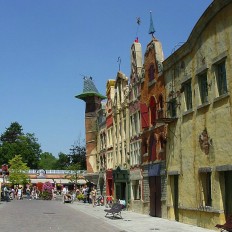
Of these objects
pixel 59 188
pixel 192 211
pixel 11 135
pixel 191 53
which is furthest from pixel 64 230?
pixel 11 135

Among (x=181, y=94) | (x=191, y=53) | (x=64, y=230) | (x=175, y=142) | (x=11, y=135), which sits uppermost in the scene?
(x=11, y=135)

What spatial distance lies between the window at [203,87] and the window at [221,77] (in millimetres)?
1295

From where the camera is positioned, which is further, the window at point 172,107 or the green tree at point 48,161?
the green tree at point 48,161

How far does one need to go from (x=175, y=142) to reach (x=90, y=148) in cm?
2646

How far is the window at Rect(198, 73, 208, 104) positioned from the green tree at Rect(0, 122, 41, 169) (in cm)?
8406

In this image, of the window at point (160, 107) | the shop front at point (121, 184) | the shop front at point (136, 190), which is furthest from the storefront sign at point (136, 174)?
the window at point (160, 107)

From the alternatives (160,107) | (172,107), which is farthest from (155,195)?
(172,107)

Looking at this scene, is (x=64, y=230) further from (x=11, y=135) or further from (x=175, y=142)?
(x=11, y=135)

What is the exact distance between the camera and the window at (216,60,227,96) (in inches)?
769

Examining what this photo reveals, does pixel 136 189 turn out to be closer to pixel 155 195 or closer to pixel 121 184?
pixel 121 184

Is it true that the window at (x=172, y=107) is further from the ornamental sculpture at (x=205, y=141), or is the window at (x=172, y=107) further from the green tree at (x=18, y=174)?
the green tree at (x=18, y=174)

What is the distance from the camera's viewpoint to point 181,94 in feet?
78.9

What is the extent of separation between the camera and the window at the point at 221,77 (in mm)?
19531

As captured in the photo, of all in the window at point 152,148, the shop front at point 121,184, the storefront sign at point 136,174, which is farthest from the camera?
the shop front at point 121,184
